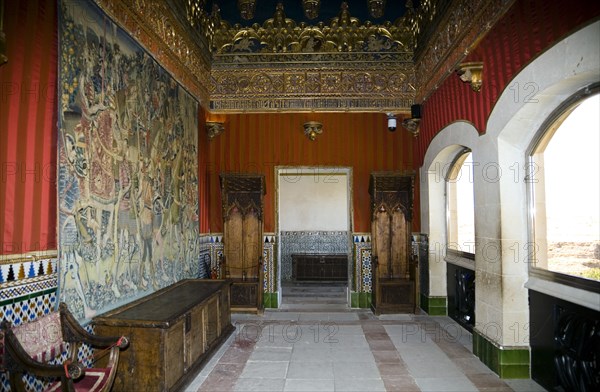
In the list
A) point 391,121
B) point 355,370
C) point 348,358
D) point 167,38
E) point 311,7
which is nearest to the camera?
point 355,370

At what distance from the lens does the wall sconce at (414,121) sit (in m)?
7.00

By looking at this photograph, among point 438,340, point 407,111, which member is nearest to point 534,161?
point 438,340

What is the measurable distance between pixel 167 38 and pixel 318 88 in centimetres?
291

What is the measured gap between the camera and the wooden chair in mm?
2311

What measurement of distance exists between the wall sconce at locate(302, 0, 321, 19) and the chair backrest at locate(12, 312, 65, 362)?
5.86m

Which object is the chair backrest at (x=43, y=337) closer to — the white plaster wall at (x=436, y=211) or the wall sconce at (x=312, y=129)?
the wall sconce at (x=312, y=129)

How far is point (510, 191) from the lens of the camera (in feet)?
13.5

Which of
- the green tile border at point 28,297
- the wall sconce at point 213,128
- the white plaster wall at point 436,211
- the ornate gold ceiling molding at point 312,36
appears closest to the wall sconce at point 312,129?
the ornate gold ceiling molding at point 312,36

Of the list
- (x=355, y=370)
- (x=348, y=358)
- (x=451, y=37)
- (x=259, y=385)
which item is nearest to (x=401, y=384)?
(x=355, y=370)

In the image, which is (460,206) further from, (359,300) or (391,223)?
(359,300)

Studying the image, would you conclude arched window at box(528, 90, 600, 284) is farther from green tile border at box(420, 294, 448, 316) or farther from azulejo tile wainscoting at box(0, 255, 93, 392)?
azulejo tile wainscoting at box(0, 255, 93, 392)

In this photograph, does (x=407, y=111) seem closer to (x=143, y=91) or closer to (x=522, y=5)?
(x=522, y=5)

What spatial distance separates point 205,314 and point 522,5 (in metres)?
4.26

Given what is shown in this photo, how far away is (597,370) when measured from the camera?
120 inches
